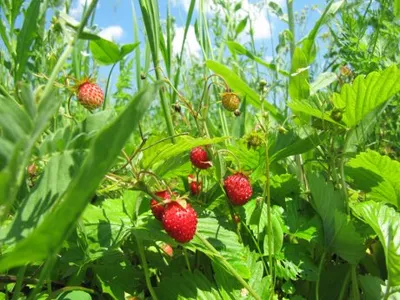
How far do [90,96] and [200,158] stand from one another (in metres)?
0.19

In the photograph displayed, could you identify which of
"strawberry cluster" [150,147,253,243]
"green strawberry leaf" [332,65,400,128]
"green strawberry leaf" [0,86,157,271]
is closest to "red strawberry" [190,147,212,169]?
"strawberry cluster" [150,147,253,243]

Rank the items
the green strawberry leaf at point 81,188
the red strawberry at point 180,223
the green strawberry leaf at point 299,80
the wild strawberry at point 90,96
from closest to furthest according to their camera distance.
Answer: the green strawberry leaf at point 81,188 < the red strawberry at point 180,223 < the wild strawberry at point 90,96 < the green strawberry leaf at point 299,80

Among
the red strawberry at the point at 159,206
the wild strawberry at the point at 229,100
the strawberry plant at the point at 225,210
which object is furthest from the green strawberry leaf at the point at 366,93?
the red strawberry at the point at 159,206

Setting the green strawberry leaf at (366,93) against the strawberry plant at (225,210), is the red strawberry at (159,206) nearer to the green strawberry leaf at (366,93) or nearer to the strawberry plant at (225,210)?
the strawberry plant at (225,210)

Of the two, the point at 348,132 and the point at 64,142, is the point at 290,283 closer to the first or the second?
the point at 348,132

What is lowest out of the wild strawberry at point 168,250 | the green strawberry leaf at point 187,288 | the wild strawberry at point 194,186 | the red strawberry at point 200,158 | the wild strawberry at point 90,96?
the wild strawberry at point 168,250

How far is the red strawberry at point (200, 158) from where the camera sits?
785mm

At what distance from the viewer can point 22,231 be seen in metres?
0.41

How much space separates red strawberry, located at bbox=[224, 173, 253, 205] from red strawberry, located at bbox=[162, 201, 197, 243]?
0.42ft

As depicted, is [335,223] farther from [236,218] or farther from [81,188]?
[81,188]

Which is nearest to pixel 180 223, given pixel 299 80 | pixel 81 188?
pixel 81 188

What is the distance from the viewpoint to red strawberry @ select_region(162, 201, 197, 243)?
617 millimetres

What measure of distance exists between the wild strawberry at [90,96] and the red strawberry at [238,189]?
8.8 inches

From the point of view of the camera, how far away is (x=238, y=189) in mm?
751
